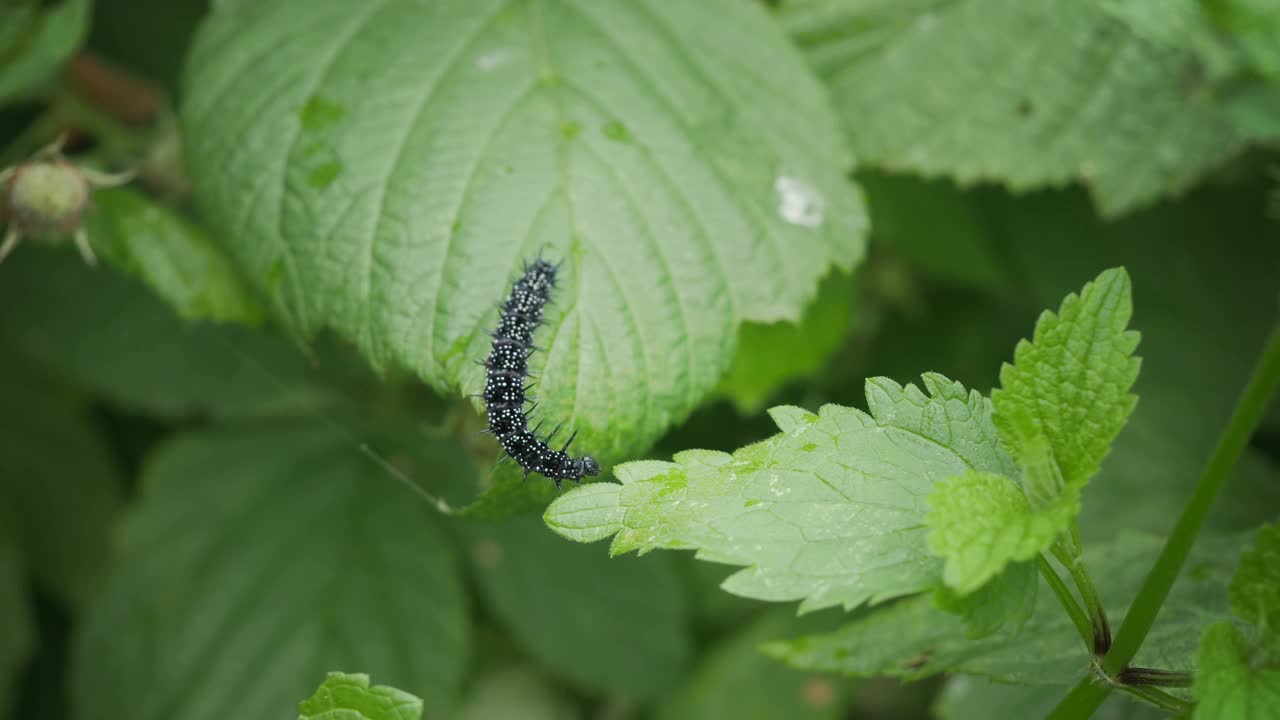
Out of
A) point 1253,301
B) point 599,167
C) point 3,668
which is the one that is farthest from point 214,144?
point 1253,301

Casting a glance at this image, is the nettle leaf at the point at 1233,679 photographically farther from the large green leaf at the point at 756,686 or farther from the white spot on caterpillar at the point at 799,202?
the large green leaf at the point at 756,686

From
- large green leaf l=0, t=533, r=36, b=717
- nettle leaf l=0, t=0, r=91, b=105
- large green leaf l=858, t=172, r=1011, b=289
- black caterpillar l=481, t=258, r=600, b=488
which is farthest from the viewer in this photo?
large green leaf l=858, t=172, r=1011, b=289

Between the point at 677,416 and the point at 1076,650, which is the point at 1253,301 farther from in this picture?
the point at 677,416

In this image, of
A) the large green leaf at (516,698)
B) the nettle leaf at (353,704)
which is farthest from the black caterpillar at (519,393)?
the large green leaf at (516,698)

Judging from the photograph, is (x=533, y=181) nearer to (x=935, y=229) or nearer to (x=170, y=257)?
(x=170, y=257)

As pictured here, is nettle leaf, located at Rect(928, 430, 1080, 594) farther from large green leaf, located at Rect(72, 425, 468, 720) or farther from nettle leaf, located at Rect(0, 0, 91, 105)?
nettle leaf, located at Rect(0, 0, 91, 105)

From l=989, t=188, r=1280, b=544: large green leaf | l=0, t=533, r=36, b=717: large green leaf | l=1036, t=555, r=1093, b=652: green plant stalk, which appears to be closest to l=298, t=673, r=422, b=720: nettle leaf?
l=1036, t=555, r=1093, b=652: green plant stalk

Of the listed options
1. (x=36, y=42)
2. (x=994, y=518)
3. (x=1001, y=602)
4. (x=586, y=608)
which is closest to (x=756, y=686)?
(x=586, y=608)
